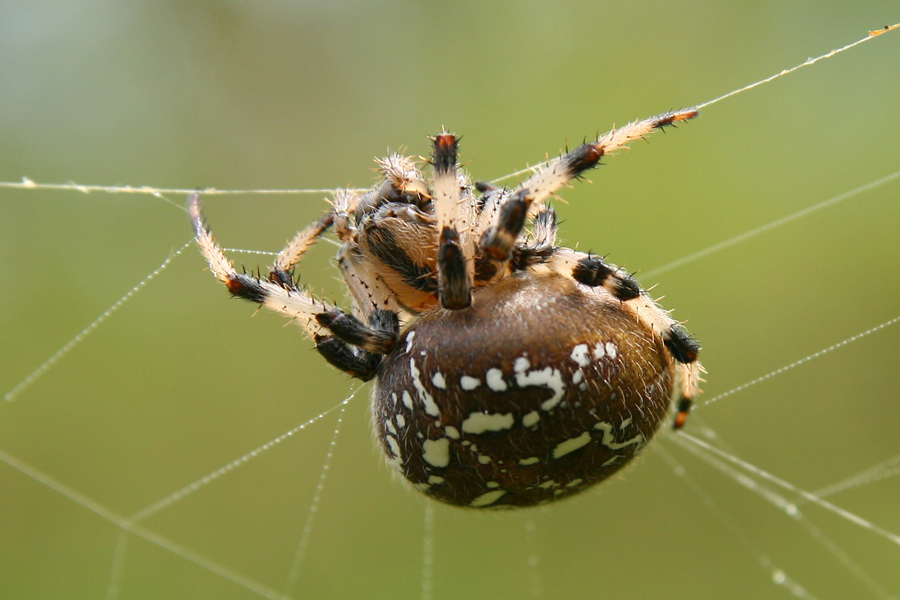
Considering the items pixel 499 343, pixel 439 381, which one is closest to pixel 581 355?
pixel 499 343

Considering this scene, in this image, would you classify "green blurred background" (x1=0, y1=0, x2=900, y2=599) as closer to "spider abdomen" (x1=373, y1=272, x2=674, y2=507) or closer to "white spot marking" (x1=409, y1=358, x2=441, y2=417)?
"spider abdomen" (x1=373, y1=272, x2=674, y2=507)

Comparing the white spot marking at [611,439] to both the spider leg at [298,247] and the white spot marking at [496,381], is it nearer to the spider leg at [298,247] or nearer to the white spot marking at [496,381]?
the white spot marking at [496,381]

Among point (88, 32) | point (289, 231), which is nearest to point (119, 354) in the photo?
point (289, 231)

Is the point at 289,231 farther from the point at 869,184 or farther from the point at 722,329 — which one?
the point at 869,184

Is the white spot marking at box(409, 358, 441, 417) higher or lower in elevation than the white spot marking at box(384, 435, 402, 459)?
higher

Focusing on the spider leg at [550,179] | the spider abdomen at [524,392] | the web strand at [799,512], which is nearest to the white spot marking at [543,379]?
the spider abdomen at [524,392]

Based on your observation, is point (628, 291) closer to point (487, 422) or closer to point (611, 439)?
point (611, 439)

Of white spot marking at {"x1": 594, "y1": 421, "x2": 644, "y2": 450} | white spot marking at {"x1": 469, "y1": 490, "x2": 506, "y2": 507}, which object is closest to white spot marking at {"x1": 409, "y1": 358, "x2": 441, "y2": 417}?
white spot marking at {"x1": 469, "y1": 490, "x2": 506, "y2": 507}
